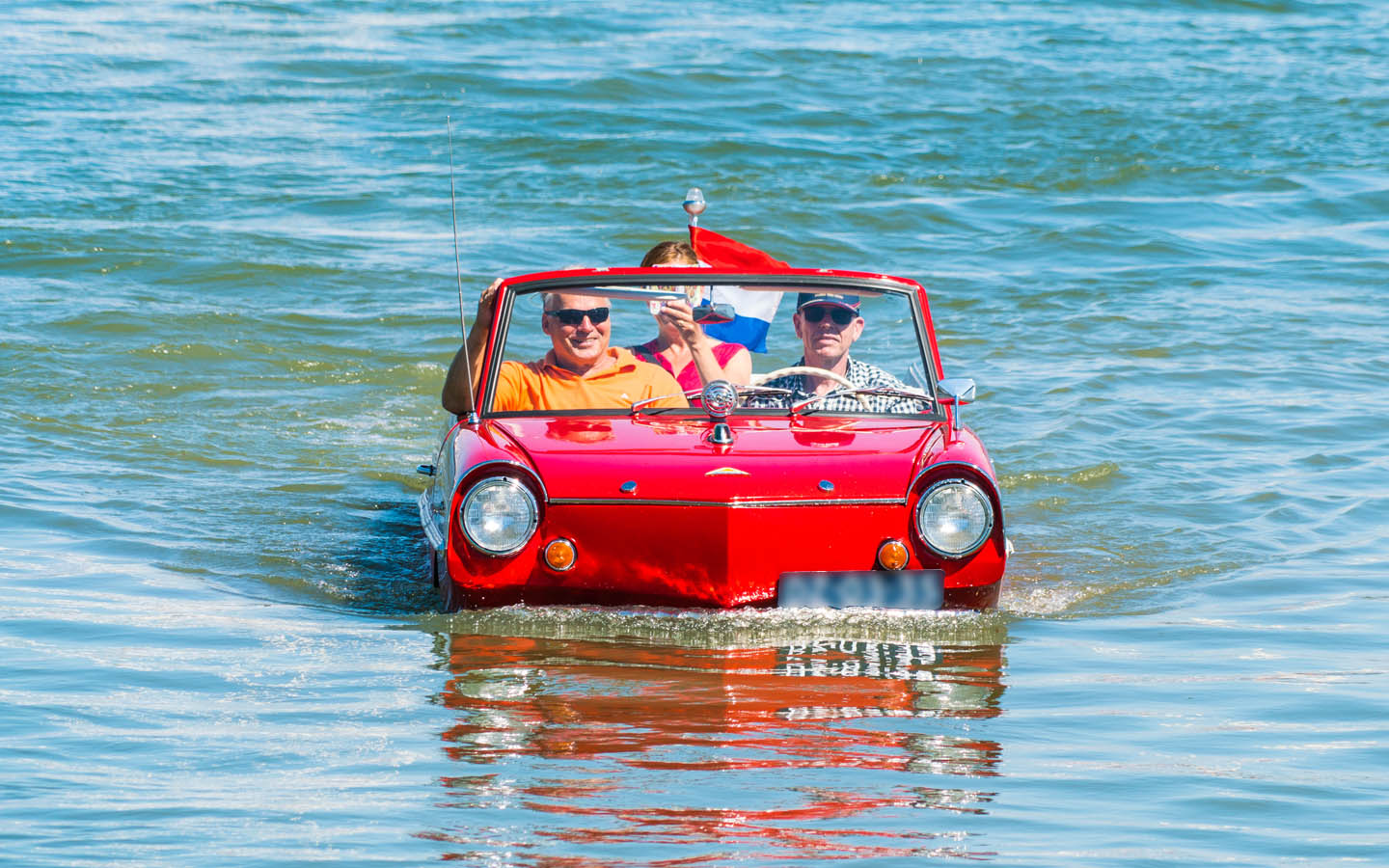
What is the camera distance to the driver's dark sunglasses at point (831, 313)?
6.23 metres

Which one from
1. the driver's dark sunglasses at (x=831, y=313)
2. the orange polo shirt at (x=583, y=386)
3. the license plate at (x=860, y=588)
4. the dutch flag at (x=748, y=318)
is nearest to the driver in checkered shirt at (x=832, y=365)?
the driver's dark sunglasses at (x=831, y=313)

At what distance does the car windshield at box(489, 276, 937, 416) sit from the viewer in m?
6.16

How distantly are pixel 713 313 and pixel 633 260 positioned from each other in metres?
Answer: 7.64

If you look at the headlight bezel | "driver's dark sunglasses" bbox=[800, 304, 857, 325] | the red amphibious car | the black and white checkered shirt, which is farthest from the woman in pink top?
the headlight bezel

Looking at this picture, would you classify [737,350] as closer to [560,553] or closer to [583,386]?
[583,386]

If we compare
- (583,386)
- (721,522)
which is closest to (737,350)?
(583,386)

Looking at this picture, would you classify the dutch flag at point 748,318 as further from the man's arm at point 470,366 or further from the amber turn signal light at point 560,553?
the amber turn signal light at point 560,553

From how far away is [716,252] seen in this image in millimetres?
7023

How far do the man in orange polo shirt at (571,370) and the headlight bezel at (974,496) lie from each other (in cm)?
121

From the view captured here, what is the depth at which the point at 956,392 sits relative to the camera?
229 inches

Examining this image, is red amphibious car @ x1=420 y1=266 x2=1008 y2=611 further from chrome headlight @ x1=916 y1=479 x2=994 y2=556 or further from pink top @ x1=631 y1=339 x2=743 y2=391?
pink top @ x1=631 y1=339 x2=743 y2=391

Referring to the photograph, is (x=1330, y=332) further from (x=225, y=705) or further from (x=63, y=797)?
(x=63, y=797)

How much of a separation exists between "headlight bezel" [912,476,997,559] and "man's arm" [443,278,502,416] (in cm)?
168

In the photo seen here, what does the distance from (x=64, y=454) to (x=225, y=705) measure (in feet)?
14.1
